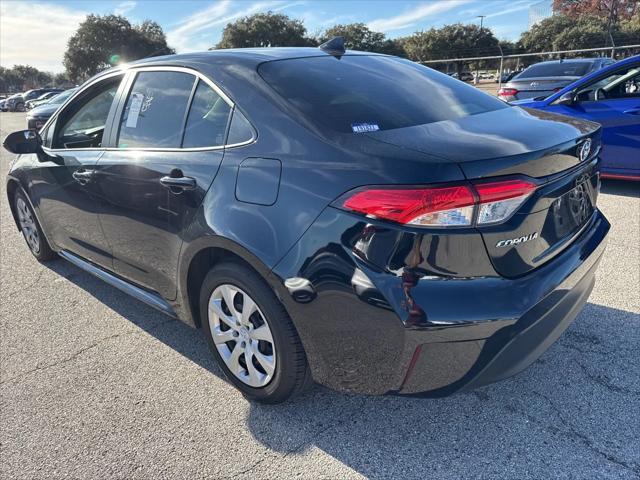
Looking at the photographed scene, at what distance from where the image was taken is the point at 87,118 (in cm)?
367

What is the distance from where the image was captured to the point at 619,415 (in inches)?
90.0

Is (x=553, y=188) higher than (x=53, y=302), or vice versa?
(x=553, y=188)

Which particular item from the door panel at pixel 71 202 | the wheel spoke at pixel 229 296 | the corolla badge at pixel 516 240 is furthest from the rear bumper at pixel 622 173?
the door panel at pixel 71 202

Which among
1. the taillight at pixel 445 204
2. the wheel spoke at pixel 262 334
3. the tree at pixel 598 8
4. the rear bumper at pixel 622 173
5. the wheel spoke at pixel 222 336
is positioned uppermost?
the tree at pixel 598 8

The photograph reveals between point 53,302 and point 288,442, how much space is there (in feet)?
8.18

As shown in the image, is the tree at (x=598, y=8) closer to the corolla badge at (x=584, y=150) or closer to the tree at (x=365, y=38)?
the tree at (x=365, y=38)

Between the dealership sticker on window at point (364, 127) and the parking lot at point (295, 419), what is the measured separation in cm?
135

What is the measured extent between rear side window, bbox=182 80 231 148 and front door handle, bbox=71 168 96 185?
94 cm

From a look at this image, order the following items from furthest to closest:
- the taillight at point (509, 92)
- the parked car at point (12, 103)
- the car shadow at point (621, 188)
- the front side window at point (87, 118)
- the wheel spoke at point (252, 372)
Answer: the parked car at point (12, 103), the taillight at point (509, 92), the car shadow at point (621, 188), the front side window at point (87, 118), the wheel spoke at point (252, 372)

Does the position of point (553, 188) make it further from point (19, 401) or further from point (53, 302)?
point (53, 302)

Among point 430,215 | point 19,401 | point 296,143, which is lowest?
point 19,401

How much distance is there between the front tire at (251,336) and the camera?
219 cm

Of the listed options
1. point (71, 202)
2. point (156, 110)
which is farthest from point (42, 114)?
point (156, 110)

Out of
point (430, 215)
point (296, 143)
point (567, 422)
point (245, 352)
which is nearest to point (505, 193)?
point (430, 215)
